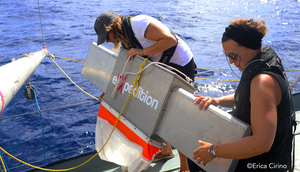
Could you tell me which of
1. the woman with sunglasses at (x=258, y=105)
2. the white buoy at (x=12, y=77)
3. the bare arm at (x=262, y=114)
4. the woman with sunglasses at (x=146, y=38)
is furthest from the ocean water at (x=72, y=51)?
the bare arm at (x=262, y=114)

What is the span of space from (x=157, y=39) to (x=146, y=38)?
0.10 m

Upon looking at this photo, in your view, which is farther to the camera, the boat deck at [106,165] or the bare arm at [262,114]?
the boat deck at [106,165]

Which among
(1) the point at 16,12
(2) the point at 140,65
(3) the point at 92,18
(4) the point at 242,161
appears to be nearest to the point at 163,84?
(2) the point at 140,65

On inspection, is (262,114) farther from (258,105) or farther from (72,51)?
(72,51)

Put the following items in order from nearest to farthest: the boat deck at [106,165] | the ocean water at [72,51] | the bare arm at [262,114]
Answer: the bare arm at [262,114] → the boat deck at [106,165] → the ocean water at [72,51]

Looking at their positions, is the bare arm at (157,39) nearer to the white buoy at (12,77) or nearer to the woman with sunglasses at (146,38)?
the woman with sunglasses at (146,38)

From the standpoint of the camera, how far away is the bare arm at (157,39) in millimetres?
1720

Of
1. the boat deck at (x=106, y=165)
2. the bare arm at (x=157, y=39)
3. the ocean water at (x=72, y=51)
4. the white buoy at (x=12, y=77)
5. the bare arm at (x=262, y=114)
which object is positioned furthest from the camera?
the ocean water at (x=72, y=51)

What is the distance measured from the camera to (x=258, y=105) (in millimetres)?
983

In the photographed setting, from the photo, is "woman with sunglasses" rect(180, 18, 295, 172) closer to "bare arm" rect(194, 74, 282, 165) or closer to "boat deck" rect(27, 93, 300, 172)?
"bare arm" rect(194, 74, 282, 165)

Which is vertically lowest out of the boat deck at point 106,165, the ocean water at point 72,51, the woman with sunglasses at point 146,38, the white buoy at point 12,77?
the ocean water at point 72,51

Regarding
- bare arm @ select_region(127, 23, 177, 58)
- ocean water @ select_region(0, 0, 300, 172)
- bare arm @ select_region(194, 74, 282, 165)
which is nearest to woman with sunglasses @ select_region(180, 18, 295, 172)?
bare arm @ select_region(194, 74, 282, 165)

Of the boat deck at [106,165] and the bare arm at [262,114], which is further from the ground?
the bare arm at [262,114]

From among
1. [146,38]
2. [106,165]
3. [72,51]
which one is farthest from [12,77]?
[72,51]
